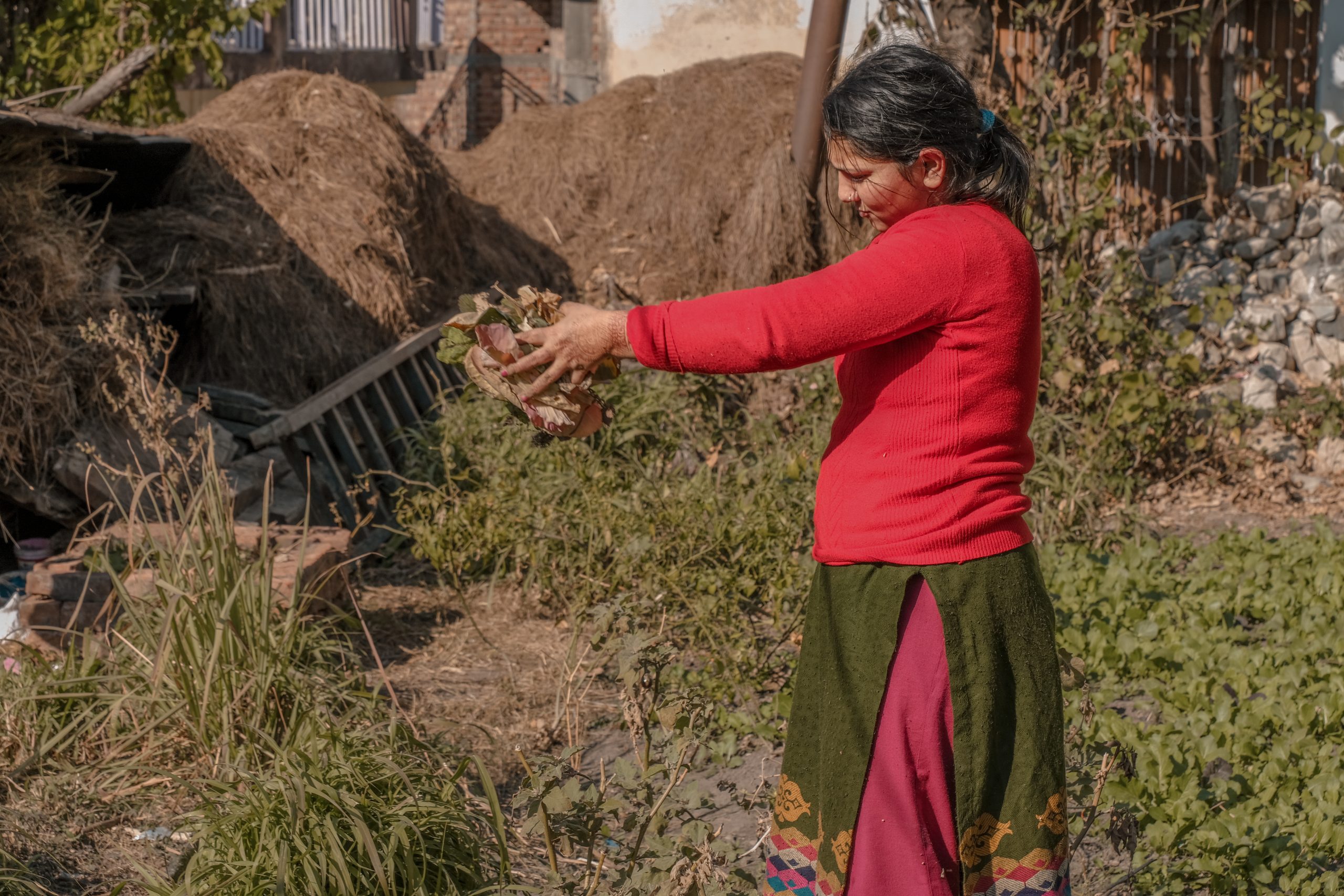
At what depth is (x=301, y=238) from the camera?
6.82 meters

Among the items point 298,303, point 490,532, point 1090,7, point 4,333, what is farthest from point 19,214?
point 1090,7

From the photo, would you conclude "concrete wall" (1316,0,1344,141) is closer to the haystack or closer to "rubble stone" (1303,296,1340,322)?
"rubble stone" (1303,296,1340,322)

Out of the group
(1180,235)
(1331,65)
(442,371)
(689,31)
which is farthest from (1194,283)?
(689,31)

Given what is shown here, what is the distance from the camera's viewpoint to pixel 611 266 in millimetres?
8219

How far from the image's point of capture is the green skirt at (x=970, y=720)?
1.97m

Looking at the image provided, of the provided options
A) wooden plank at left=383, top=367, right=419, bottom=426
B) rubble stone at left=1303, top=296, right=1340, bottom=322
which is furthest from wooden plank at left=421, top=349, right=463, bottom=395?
rubble stone at left=1303, top=296, right=1340, bottom=322

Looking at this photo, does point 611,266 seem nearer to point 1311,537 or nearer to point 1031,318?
point 1311,537

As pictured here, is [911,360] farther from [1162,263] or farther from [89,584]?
[1162,263]

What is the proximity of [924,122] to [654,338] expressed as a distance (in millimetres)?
517

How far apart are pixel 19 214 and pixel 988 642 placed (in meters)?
4.66

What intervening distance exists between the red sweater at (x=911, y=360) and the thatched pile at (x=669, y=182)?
4.97 m

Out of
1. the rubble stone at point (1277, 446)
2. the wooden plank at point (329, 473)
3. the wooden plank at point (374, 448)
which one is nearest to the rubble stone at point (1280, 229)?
the rubble stone at point (1277, 446)

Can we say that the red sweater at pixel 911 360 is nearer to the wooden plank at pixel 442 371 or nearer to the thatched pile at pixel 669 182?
the wooden plank at pixel 442 371

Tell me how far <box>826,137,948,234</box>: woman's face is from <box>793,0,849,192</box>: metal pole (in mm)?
4189
